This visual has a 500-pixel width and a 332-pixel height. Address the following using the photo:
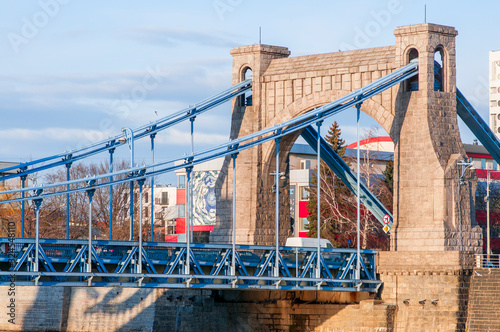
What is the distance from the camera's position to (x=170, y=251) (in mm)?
38906

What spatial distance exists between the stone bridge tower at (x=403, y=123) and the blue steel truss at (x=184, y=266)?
2.89m

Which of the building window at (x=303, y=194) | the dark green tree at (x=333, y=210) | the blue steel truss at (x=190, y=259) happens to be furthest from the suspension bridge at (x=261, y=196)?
the building window at (x=303, y=194)

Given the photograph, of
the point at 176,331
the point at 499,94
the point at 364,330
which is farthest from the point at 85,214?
the point at 499,94

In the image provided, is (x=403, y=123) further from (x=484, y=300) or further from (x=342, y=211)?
(x=342, y=211)

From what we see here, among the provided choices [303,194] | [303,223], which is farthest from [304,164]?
[303,223]

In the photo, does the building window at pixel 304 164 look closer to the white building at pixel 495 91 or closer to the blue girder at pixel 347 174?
the blue girder at pixel 347 174

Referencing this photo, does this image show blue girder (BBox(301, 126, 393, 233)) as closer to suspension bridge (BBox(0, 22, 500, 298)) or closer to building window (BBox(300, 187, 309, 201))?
suspension bridge (BBox(0, 22, 500, 298))

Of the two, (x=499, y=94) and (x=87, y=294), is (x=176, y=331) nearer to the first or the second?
(x=87, y=294)

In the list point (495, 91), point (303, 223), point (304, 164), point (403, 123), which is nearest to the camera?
point (403, 123)

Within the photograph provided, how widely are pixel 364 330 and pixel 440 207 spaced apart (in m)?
5.87

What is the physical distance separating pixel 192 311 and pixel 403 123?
12.9 meters

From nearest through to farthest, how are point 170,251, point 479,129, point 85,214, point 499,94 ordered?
point 170,251
point 479,129
point 85,214
point 499,94

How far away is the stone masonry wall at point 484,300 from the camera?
4103 cm

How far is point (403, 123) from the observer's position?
43375 mm
